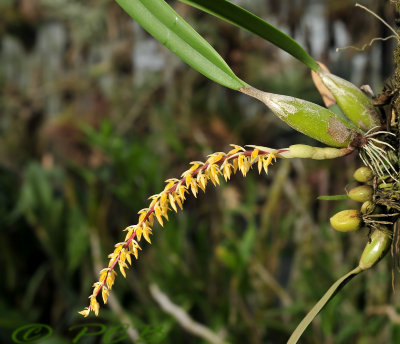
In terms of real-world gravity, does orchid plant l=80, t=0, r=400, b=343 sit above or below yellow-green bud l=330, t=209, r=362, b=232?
above

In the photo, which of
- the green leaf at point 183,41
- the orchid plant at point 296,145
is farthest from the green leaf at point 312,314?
the green leaf at point 183,41

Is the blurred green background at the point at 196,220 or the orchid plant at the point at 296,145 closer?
the orchid plant at the point at 296,145

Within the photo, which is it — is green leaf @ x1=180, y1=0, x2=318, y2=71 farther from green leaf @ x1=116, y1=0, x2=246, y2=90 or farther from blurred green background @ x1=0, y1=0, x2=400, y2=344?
blurred green background @ x1=0, y1=0, x2=400, y2=344

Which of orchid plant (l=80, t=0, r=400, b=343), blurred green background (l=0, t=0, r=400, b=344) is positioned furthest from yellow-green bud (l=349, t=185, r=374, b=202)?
blurred green background (l=0, t=0, r=400, b=344)

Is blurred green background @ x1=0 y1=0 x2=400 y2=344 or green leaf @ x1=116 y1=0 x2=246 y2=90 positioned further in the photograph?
blurred green background @ x1=0 y1=0 x2=400 y2=344

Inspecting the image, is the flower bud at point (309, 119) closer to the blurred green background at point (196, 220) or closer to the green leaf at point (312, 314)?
the green leaf at point (312, 314)

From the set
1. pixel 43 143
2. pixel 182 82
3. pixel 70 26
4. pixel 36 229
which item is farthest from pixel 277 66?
pixel 70 26

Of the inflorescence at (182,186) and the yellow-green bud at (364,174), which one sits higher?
the inflorescence at (182,186)
